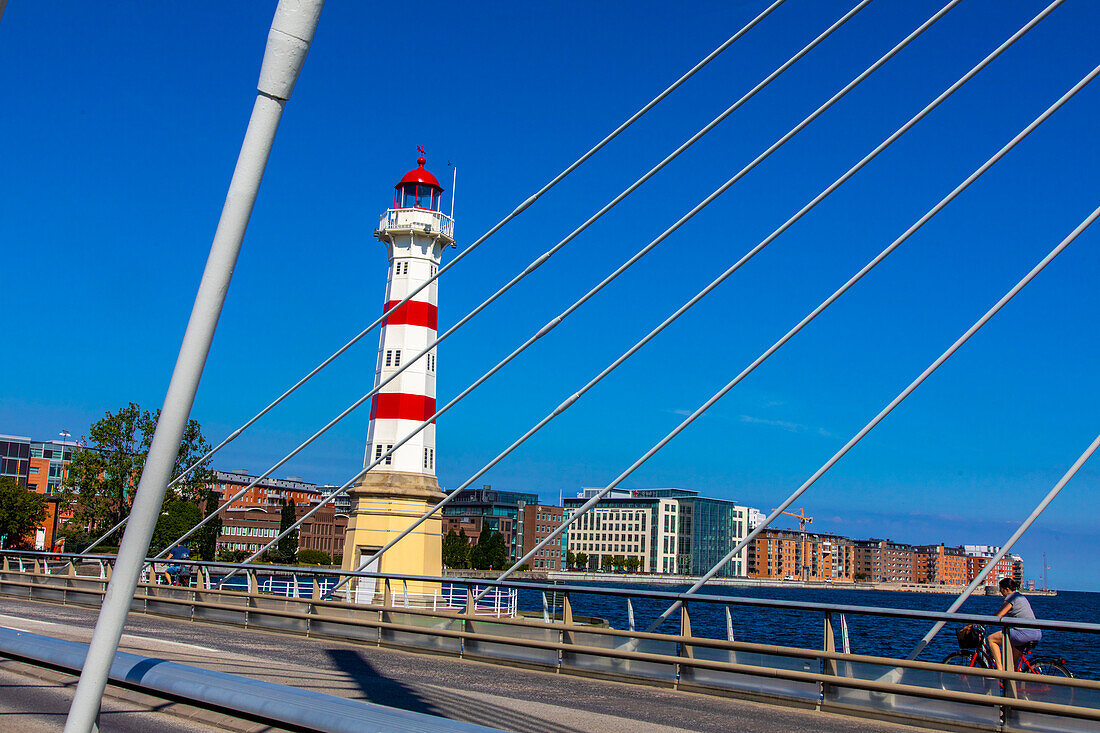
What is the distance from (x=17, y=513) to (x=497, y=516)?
7215 centimetres

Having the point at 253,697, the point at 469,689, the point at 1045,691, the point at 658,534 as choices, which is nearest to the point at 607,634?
the point at 469,689

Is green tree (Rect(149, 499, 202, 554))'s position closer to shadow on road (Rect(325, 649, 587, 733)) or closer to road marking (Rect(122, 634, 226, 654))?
road marking (Rect(122, 634, 226, 654))

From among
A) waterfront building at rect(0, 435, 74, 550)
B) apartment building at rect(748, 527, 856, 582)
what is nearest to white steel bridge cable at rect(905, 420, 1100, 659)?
waterfront building at rect(0, 435, 74, 550)

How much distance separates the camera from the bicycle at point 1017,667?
6.90 metres

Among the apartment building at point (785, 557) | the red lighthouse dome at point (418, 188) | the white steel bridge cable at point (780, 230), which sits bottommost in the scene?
the apartment building at point (785, 557)

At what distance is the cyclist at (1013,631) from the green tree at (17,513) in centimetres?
8884

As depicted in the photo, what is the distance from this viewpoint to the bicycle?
272 inches

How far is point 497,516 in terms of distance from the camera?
14262cm

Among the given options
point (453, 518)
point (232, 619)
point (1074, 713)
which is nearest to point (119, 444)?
point (232, 619)

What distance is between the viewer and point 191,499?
210 feet

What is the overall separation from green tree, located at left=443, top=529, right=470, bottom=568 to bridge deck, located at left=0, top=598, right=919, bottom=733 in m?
95.8

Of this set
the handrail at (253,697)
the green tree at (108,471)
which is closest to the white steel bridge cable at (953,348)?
the handrail at (253,697)

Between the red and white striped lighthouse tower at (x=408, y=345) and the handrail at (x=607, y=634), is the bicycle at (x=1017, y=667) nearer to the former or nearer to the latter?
the handrail at (x=607, y=634)

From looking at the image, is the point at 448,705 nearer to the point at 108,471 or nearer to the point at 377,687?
the point at 377,687
